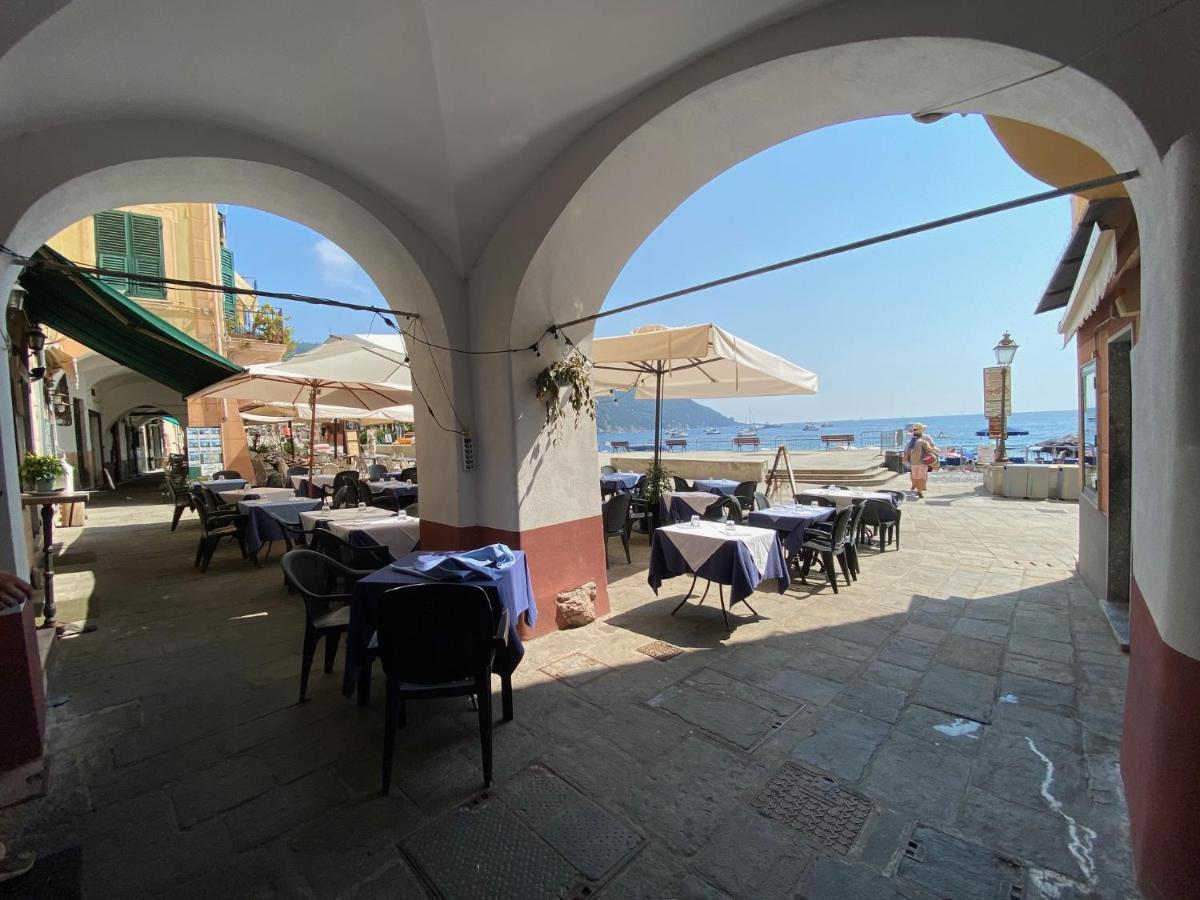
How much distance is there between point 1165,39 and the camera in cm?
178

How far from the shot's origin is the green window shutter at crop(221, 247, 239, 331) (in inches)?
530

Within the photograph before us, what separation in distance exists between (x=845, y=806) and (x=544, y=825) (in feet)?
4.16

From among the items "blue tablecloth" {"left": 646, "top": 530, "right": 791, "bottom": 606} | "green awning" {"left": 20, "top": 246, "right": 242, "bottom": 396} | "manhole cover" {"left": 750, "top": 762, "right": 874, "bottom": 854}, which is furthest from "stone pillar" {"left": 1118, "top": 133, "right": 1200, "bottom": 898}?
"green awning" {"left": 20, "top": 246, "right": 242, "bottom": 396}

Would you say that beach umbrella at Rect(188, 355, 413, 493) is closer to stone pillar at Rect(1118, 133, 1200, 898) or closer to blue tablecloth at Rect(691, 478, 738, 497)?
blue tablecloth at Rect(691, 478, 738, 497)

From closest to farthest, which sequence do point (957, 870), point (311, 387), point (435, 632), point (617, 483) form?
point (957, 870)
point (435, 632)
point (311, 387)
point (617, 483)

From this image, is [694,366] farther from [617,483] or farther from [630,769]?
[630,769]

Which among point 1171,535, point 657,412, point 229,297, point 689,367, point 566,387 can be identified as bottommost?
point 1171,535

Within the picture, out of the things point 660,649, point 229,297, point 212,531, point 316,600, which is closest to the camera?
point 316,600

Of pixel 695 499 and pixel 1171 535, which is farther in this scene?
pixel 695 499

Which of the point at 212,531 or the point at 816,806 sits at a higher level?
the point at 212,531

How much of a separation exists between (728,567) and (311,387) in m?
6.49

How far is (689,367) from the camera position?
742 centimetres

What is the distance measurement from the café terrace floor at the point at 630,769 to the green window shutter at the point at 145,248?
964 centimetres

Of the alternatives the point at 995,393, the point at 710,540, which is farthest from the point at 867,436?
the point at 710,540
